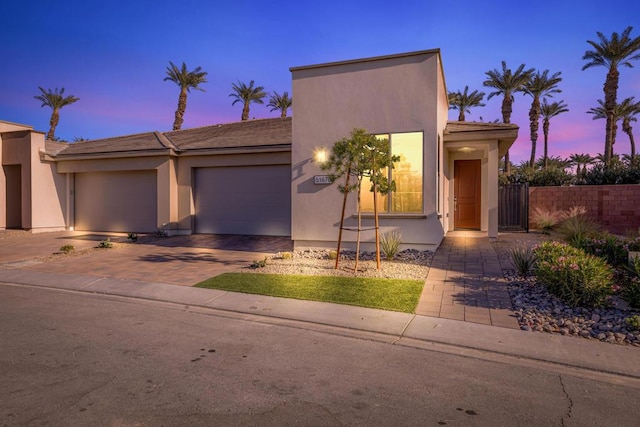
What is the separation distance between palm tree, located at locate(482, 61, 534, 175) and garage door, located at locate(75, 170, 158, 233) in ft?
85.6

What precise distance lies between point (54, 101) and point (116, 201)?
2626cm

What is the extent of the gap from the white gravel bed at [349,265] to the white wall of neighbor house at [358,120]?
71 centimetres

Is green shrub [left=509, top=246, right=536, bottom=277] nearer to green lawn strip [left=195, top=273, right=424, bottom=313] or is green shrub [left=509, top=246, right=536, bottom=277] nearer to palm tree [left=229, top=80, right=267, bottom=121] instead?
green lawn strip [left=195, top=273, right=424, bottom=313]

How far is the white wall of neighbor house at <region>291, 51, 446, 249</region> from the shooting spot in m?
11.0

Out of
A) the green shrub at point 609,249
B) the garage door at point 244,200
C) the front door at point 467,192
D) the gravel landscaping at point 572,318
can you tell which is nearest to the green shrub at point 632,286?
the gravel landscaping at point 572,318

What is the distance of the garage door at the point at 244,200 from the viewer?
1584 centimetres

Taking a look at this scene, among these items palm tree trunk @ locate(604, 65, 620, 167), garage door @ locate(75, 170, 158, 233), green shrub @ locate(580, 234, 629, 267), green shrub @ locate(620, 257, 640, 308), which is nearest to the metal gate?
green shrub @ locate(580, 234, 629, 267)

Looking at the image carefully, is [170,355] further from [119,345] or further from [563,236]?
[563,236]

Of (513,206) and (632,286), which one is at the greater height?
(513,206)

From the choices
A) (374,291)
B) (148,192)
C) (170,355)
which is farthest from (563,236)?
(148,192)

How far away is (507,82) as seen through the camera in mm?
32625

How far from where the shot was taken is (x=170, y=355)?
4.68 meters

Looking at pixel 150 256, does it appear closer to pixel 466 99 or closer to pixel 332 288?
pixel 332 288

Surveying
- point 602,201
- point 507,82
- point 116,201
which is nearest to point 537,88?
point 507,82
